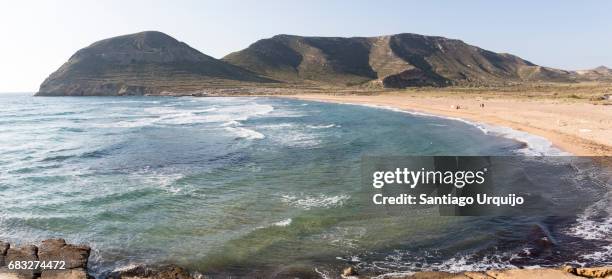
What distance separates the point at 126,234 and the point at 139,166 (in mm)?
11368

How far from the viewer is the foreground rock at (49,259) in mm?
10570

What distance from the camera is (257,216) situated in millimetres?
16156

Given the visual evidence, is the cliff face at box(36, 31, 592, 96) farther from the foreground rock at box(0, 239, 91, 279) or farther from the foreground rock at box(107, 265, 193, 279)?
the foreground rock at box(107, 265, 193, 279)

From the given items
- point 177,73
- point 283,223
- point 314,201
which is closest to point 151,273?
point 283,223

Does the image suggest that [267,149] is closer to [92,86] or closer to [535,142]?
[535,142]

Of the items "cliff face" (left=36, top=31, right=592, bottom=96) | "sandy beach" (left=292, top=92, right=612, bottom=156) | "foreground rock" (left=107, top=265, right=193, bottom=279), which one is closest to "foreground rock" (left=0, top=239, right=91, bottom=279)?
"foreground rock" (left=107, top=265, right=193, bottom=279)

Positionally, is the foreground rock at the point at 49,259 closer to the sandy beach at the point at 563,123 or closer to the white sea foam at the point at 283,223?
the white sea foam at the point at 283,223

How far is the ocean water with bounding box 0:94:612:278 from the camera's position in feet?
40.1

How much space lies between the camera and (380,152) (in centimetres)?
2853

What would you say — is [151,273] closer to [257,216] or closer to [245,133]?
[257,216]

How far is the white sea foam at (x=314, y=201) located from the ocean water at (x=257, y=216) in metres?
0.08

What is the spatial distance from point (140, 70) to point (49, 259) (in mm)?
161856

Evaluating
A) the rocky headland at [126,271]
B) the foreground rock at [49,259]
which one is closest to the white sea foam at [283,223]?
the rocky headland at [126,271]

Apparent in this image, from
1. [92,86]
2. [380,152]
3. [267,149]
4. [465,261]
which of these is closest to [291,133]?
[267,149]
